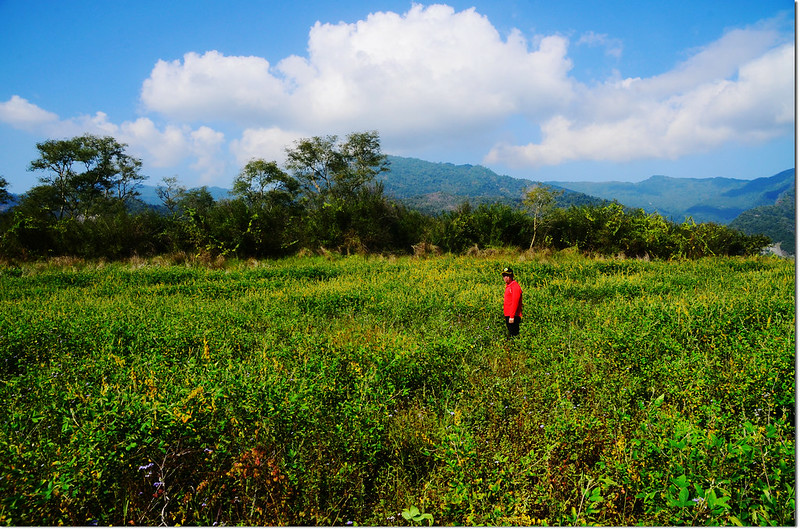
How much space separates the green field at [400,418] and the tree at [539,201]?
13799 mm

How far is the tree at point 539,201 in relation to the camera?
2058 centimetres

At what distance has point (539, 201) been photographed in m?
20.7

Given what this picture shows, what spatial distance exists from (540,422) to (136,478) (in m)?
3.63

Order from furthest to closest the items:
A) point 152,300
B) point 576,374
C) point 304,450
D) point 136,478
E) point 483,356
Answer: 1. point 152,300
2. point 483,356
3. point 576,374
4. point 304,450
5. point 136,478

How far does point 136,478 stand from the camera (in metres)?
3.06

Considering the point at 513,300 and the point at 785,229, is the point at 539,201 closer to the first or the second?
the point at 785,229

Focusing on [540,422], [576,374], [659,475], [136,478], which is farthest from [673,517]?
[136,478]

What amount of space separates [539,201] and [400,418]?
62.3ft

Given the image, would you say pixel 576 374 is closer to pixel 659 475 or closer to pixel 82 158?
pixel 659 475

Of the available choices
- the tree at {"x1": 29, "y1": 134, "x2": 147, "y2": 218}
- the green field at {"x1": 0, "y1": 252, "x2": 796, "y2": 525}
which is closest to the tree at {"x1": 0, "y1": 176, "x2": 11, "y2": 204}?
the tree at {"x1": 29, "y1": 134, "x2": 147, "y2": 218}

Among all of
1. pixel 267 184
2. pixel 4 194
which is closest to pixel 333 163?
pixel 267 184

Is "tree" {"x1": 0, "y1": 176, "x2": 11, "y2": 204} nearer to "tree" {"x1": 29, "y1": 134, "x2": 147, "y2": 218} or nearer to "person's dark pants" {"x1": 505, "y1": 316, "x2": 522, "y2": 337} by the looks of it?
"tree" {"x1": 29, "y1": 134, "x2": 147, "y2": 218}

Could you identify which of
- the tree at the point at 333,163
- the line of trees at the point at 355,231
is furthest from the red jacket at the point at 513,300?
the tree at the point at 333,163

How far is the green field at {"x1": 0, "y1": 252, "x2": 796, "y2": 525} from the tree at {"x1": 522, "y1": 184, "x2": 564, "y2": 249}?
13799 millimetres
